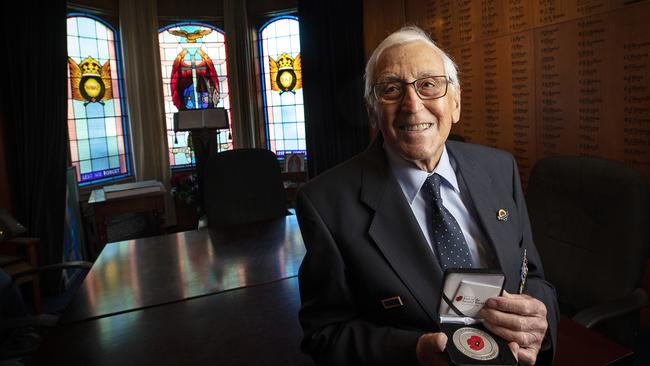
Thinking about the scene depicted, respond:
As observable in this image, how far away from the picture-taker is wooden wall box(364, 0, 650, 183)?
2.03 metres

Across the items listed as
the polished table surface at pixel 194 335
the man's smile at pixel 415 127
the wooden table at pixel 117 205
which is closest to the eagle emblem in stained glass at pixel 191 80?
the wooden table at pixel 117 205

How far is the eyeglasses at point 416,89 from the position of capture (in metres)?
1.16

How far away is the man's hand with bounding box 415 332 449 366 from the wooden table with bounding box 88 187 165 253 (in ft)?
13.3

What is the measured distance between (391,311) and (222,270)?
1108 millimetres

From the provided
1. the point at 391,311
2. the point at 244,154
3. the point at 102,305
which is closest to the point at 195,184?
the point at 244,154

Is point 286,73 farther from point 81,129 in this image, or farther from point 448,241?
point 448,241

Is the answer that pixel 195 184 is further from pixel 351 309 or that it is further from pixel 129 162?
pixel 351 309

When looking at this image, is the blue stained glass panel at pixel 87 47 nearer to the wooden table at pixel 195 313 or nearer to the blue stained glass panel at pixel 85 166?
the blue stained glass panel at pixel 85 166

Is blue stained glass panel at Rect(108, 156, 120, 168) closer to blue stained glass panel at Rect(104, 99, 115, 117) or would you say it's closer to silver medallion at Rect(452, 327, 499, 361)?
blue stained glass panel at Rect(104, 99, 115, 117)

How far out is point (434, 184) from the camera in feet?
3.89

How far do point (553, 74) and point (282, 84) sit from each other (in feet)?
13.2

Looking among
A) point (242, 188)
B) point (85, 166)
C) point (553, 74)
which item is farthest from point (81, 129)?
point (553, 74)

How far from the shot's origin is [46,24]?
12.2 feet

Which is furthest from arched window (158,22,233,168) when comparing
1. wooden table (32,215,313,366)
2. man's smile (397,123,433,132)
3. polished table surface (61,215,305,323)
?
man's smile (397,123,433,132)
